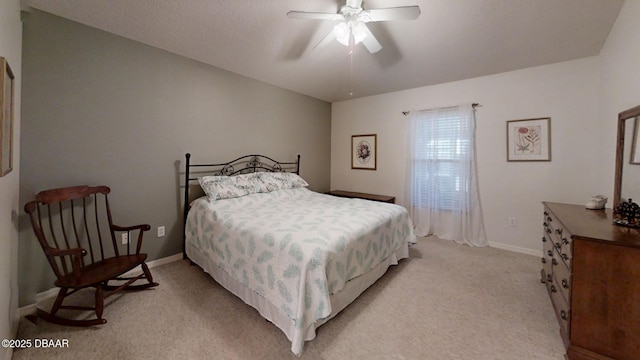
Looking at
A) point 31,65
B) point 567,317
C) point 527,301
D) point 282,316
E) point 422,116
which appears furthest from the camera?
point 422,116

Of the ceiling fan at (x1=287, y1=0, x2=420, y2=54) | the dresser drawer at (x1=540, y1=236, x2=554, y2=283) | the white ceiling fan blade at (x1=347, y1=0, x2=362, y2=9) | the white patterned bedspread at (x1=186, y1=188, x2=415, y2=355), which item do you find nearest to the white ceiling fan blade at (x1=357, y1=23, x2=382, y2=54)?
the ceiling fan at (x1=287, y1=0, x2=420, y2=54)

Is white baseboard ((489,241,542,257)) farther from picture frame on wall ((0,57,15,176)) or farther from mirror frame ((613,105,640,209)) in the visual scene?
picture frame on wall ((0,57,15,176))

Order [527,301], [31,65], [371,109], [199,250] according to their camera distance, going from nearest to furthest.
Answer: [31,65] < [527,301] < [199,250] < [371,109]

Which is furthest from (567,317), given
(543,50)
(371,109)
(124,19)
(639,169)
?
(124,19)

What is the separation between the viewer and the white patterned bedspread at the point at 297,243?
157cm

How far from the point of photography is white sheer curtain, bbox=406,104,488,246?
3.52 metres

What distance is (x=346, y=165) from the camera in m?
4.98

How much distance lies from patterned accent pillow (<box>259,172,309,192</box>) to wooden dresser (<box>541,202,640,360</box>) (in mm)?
2869

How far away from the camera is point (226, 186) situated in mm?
2822

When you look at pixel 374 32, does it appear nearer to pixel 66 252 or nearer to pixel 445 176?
pixel 445 176

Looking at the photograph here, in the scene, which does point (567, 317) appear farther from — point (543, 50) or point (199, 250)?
point (199, 250)

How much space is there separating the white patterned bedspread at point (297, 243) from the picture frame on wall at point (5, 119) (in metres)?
1.34

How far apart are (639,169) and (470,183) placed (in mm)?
1769

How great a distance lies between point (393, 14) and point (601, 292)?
2.21 metres
